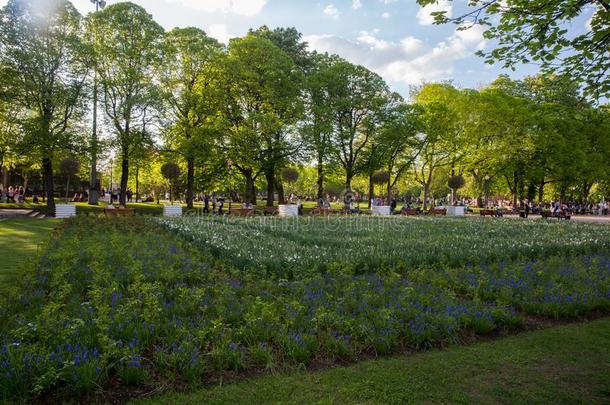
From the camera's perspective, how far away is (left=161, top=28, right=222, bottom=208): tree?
29.9 metres

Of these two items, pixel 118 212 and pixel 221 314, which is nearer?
pixel 221 314

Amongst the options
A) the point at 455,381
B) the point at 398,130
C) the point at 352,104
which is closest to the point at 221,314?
the point at 455,381

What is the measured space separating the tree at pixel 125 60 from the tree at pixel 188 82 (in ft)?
4.02

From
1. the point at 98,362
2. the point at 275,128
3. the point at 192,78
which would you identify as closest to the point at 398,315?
the point at 98,362

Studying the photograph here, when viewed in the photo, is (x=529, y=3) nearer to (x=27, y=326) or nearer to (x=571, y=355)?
(x=571, y=355)

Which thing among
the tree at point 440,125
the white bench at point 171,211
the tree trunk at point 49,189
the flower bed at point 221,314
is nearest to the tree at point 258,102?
the white bench at point 171,211

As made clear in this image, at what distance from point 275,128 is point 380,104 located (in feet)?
37.5

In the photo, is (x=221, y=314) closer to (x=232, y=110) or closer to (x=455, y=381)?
(x=455, y=381)

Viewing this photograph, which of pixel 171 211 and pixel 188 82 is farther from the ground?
pixel 188 82

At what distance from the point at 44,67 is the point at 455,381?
30.1 meters

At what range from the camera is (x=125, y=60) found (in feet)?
94.9

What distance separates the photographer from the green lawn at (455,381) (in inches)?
144

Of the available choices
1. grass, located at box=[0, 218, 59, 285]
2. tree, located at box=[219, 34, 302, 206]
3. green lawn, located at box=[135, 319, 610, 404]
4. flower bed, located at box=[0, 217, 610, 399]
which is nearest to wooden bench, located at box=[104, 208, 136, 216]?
grass, located at box=[0, 218, 59, 285]

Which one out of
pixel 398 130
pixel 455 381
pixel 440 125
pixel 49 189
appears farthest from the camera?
pixel 440 125
